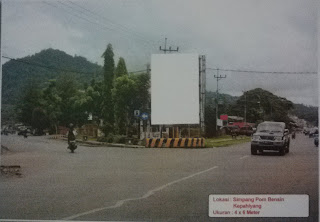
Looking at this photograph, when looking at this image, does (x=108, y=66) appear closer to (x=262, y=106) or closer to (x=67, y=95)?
(x=67, y=95)

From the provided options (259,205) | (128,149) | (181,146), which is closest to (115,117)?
(128,149)

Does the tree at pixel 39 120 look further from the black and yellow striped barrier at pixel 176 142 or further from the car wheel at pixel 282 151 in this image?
A: the car wheel at pixel 282 151

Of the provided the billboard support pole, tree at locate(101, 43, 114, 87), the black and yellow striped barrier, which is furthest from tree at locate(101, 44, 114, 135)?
the billboard support pole
